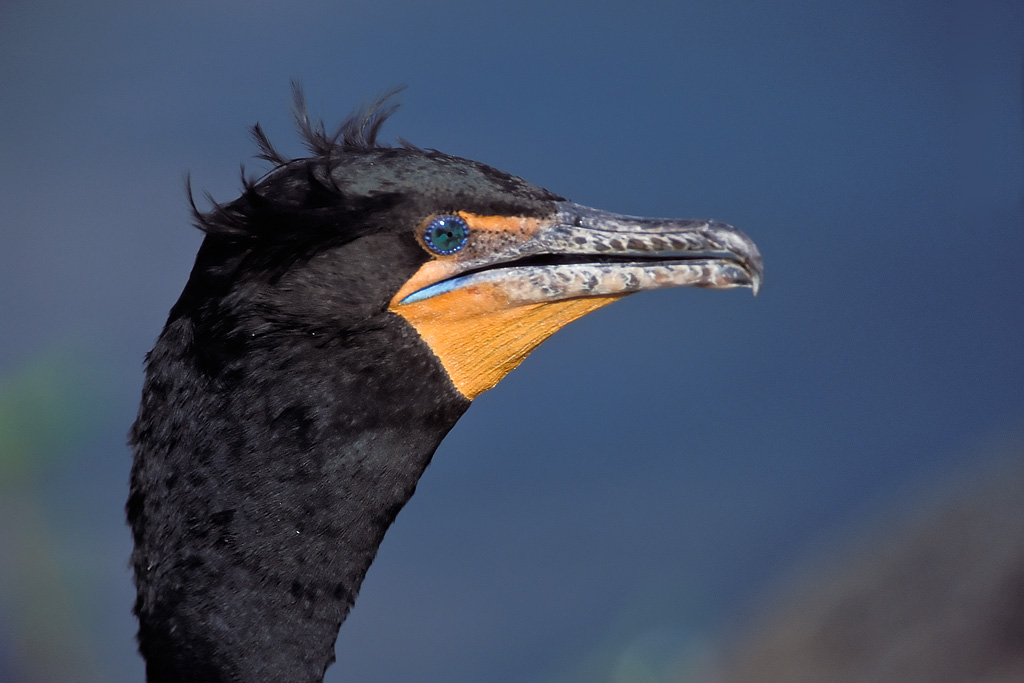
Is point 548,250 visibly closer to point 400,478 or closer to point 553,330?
point 553,330

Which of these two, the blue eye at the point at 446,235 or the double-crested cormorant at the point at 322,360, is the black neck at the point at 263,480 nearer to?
the double-crested cormorant at the point at 322,360

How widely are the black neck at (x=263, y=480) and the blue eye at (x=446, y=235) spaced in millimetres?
185

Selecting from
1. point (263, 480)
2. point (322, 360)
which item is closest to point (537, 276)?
point (322, 360)

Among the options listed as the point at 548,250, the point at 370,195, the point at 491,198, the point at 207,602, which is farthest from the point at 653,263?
the point at 207,602

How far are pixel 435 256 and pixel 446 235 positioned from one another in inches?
2.1

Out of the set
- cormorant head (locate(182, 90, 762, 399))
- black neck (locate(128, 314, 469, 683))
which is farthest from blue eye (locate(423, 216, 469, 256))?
black neck (locate(128, 314, 469, 683))

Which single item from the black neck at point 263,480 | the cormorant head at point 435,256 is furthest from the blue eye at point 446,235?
the black neck at point 263,480

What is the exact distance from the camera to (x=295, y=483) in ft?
6.59

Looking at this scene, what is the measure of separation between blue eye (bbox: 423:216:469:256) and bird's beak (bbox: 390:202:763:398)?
2cm

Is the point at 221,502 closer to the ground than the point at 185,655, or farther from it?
farther from it

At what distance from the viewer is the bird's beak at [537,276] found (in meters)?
2.06

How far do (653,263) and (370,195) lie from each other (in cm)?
64

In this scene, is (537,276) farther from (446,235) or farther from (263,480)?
(263,480)

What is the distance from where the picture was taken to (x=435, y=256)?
6.72 ft
